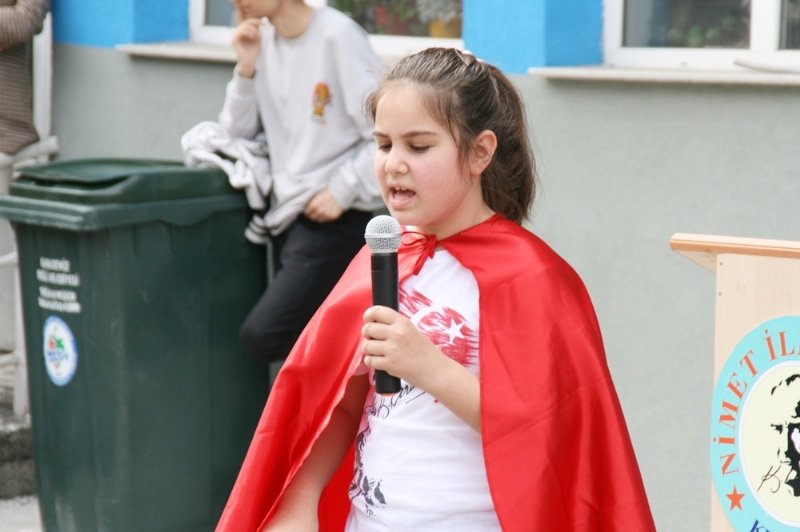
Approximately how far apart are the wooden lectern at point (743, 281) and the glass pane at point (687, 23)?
1.83 metres

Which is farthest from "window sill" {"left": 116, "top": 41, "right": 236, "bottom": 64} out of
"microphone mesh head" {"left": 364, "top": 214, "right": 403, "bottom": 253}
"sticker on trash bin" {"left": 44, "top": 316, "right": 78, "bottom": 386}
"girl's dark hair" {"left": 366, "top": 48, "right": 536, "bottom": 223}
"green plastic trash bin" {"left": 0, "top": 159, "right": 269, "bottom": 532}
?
"microphone mesh head" {"left": 364, "top": 214, "right": 403, "bottom": 253}

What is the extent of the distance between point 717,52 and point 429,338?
2366mm

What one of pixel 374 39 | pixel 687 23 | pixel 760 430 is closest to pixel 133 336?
pixel 374 39

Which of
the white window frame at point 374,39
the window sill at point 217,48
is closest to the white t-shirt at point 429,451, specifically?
the white window frame at point 374,39

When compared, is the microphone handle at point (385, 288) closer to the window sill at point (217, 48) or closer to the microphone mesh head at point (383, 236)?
the microphone mesh head at point (383, 236)

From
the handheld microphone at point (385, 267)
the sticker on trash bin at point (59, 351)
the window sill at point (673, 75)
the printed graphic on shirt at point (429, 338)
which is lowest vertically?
the sticker on trash bin at point (59, 351)

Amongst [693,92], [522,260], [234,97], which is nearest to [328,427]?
[522,260]

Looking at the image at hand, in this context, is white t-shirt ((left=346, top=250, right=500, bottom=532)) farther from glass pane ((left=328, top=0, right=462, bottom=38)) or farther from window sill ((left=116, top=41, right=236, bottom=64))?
window sill ((left=116, top=41, right=236, bottom=64))

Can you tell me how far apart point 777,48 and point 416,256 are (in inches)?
85.6

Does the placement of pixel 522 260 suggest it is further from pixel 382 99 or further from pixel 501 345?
pixel 382 99

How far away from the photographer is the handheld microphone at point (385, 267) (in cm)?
255

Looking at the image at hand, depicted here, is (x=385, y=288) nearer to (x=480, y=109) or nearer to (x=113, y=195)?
(x=480, y=109)

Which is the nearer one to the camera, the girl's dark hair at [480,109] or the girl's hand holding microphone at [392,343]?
the girl's hand holding microphone at [392,343]

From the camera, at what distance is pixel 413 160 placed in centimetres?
275
